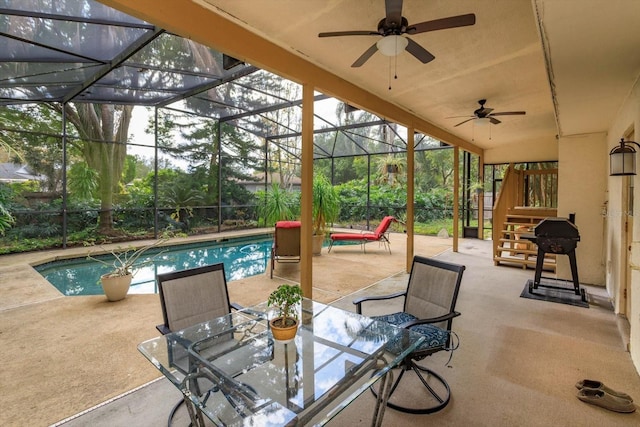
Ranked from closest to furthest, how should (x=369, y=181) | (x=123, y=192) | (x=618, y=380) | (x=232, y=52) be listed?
1. (x=618, y=380)
2. (x=232, y=52)
3. (x=123, y=192)
4. (x=369, y=181)

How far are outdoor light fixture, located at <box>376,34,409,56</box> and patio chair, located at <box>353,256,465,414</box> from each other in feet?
5.99

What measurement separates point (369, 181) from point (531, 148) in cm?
503

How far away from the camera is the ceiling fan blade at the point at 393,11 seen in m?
2.14

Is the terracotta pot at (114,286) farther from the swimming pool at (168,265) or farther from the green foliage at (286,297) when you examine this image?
the green foliage at (286,297)

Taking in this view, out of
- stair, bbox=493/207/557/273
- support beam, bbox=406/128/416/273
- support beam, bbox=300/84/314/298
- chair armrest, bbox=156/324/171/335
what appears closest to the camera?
chair armrest, bbox=156/324/171/335

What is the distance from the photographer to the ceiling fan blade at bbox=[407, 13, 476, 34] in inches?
85.4

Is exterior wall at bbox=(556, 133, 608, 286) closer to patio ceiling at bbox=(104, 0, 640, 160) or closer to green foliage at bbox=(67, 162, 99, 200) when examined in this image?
patio ceiling at bbox=(104, 0, 640, 160)

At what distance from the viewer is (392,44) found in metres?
2.54

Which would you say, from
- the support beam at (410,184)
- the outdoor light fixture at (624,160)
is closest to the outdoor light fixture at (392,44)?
the outdoor light fixture at (624,160)

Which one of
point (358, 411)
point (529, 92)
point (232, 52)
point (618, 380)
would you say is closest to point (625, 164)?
point (618, 380)

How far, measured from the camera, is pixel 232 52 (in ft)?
8.96

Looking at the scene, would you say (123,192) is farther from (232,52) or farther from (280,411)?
(280,411)

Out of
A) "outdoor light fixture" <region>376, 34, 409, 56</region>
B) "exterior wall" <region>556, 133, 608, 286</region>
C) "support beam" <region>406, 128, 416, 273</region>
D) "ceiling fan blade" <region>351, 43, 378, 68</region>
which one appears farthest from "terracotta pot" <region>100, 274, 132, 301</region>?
"exterior wall" <region>556, 133, 608, 286</region>

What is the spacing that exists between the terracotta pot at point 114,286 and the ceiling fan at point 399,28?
3.81 metres
